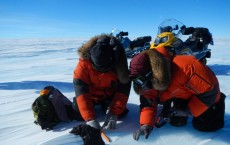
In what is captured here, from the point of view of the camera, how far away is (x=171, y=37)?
501 centimetres

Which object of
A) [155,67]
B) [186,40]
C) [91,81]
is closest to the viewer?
[155,67]

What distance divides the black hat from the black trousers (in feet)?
3.40

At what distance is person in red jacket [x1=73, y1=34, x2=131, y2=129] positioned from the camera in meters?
2.59

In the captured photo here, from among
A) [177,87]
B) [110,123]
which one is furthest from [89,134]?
[177,87]

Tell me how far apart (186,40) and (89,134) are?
402cm

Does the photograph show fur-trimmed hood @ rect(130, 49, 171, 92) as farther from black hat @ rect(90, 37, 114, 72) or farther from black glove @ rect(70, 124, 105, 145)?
black glove @ rect(70, 124, 105, 145)

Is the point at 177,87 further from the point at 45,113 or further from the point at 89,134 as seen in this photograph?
the point at 45,113

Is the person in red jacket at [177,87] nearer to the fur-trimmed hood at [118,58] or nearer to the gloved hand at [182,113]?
the gloved hand at [182,113]

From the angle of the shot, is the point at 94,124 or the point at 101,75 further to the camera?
the point at 101,75

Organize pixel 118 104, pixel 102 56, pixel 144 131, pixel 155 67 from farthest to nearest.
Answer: pixel 118 104 → pixel 102 56 → pixel 144 131 → pixel 155 67

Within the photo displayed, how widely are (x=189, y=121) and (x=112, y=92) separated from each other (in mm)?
919

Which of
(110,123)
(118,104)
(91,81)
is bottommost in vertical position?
(110,123)

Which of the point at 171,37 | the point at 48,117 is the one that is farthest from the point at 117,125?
the point at 171,37

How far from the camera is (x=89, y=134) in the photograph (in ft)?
7.73
